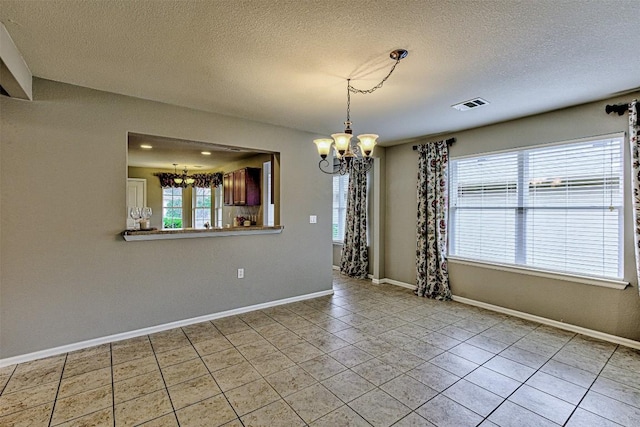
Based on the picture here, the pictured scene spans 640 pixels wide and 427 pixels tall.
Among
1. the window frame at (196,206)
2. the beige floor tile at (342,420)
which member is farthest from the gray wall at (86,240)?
the window frame at (196,206)

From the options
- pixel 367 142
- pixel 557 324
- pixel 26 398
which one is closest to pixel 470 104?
pixel 367 142

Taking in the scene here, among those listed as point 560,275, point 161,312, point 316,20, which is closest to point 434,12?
point 316,20

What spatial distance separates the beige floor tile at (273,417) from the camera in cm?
196

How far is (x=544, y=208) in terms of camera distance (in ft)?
12.1

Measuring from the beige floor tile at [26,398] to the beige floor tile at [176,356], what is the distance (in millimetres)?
719

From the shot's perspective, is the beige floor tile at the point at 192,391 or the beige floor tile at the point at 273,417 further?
the beige floor tile at the point at 192,391

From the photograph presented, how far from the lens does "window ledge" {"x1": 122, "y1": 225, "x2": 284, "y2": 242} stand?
126 inches

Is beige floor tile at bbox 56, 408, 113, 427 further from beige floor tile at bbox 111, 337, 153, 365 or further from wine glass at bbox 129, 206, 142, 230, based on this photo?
wine glass at bbox 129, 206, 142, 230

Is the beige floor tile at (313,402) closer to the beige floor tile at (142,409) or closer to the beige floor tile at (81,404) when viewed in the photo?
the beige floor tile at (142,409)

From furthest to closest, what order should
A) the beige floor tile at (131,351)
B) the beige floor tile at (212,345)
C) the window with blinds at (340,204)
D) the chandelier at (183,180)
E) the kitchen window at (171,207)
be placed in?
the kitchen window at (171,207)
the chandelier at (183,180)
the window with blinds at (340,204)
the beige floor tile at (212,345)
the beige floor tile at (131,351)

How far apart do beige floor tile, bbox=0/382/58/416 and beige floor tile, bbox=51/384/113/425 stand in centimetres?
14

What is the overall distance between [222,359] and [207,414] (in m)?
0.75

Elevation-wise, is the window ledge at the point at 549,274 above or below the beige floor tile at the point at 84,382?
above

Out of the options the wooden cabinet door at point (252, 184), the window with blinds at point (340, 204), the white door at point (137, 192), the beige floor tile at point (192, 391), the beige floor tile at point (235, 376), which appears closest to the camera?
the beige floor tile at point (192, 391)
